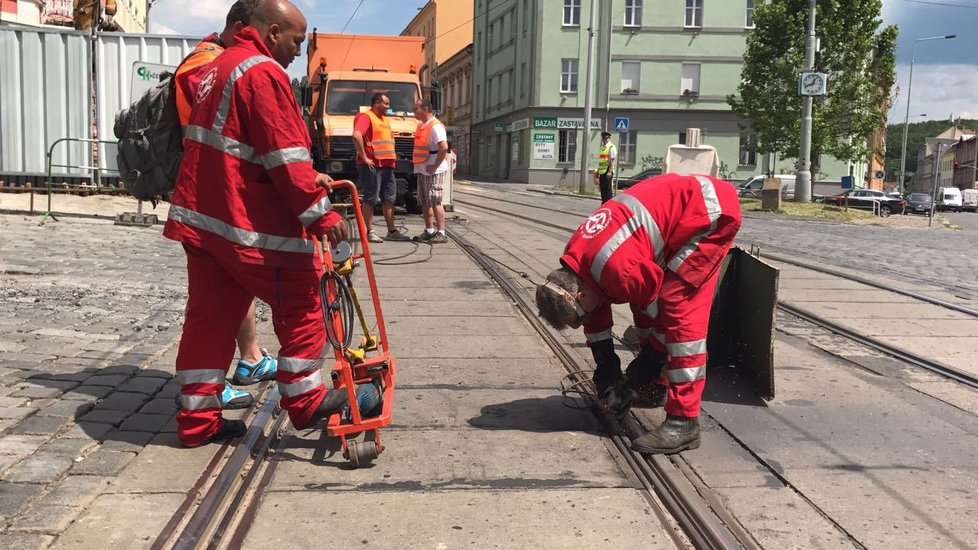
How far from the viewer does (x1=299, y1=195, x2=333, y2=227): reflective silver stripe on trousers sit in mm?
3389

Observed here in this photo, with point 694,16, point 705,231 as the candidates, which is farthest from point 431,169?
point 694,16

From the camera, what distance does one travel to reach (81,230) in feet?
38.5

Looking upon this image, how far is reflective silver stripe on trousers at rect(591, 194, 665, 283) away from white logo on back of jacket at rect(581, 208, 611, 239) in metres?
0.08

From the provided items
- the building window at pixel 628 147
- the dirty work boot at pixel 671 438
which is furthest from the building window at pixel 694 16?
the dirty work boot at pixel 671 438

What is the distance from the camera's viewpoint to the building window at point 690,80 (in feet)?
151

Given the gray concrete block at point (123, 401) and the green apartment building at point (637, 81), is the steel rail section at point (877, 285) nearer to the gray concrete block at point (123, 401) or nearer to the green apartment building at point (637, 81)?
the gray concrete block at point (123, 401)

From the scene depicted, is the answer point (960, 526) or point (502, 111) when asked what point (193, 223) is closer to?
point (960, 526)

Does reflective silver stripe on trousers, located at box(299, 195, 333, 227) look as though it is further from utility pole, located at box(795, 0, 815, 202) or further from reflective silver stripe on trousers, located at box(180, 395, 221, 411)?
utility pole, located at box(795, 0, 815, 202)

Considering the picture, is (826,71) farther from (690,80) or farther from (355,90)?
(355,90)

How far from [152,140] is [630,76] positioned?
44.7m

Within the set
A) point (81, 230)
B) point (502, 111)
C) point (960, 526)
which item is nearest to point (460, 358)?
point (960, 526)

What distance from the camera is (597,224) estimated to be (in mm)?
3754

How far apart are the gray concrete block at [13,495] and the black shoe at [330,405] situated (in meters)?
1.06

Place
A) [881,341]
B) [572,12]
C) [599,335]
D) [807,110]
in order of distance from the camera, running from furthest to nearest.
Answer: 1. [572,12]
2. [807,110]
3. [881,341]
4. [599,335]
